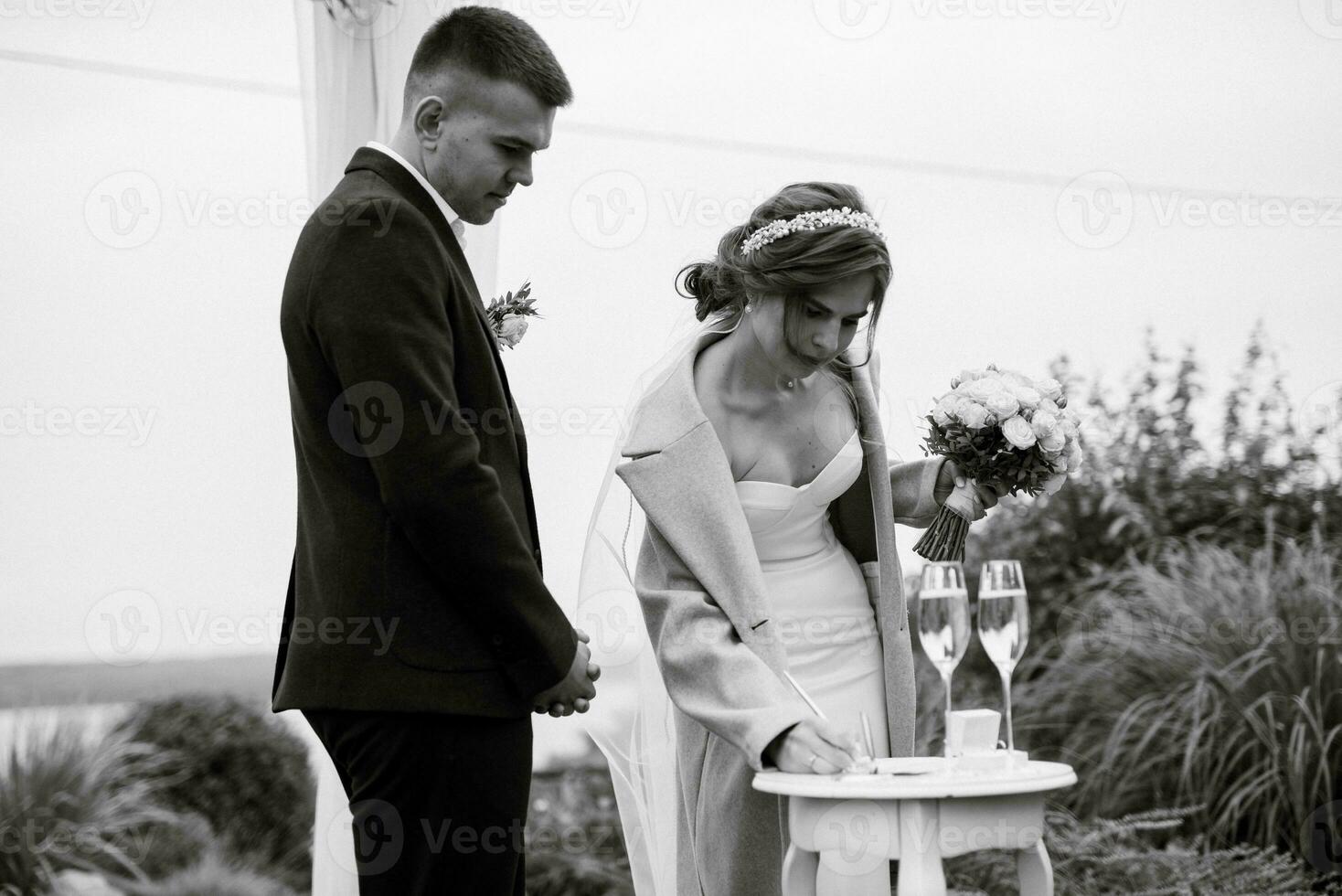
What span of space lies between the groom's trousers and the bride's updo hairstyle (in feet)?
3.70

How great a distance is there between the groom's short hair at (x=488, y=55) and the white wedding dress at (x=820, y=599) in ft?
3.23

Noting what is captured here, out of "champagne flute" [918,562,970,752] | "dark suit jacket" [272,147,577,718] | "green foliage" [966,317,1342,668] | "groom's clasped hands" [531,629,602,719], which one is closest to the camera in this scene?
"dark suit jacket" [272,147,577,718]

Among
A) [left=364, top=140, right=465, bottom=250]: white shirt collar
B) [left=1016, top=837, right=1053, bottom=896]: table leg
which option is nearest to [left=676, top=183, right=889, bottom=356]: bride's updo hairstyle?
[left=364, top=140, right=465, bottom=250]: white shirt collar

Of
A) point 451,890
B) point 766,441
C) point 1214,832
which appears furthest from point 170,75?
point 1214,832

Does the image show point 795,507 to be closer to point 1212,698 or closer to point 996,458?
point 996,458

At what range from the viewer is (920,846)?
2.09m

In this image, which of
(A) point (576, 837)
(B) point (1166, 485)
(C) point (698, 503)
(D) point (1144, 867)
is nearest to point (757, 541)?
(C) point (698, 503)

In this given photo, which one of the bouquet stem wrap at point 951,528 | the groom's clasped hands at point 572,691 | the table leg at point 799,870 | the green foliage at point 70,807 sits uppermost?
the bouquet stem wrap at point 951,528

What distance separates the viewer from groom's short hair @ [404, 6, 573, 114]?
214 cm

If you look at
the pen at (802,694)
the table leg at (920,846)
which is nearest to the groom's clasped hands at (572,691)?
the pen at (802,694)

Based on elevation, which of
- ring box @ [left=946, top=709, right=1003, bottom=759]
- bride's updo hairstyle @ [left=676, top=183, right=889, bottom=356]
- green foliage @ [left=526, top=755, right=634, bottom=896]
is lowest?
green foliage @ [left=526, top=755, right=634, bottom=896]

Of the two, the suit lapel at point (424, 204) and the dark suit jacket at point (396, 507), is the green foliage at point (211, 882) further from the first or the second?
the suit lapel at point (424, 204)

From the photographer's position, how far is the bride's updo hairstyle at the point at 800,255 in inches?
102

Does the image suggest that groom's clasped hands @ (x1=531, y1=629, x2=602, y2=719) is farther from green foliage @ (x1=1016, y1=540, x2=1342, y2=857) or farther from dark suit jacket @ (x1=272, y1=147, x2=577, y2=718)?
green foliage @ (x1=1016, y1=540, x2=1342, y2=857)
